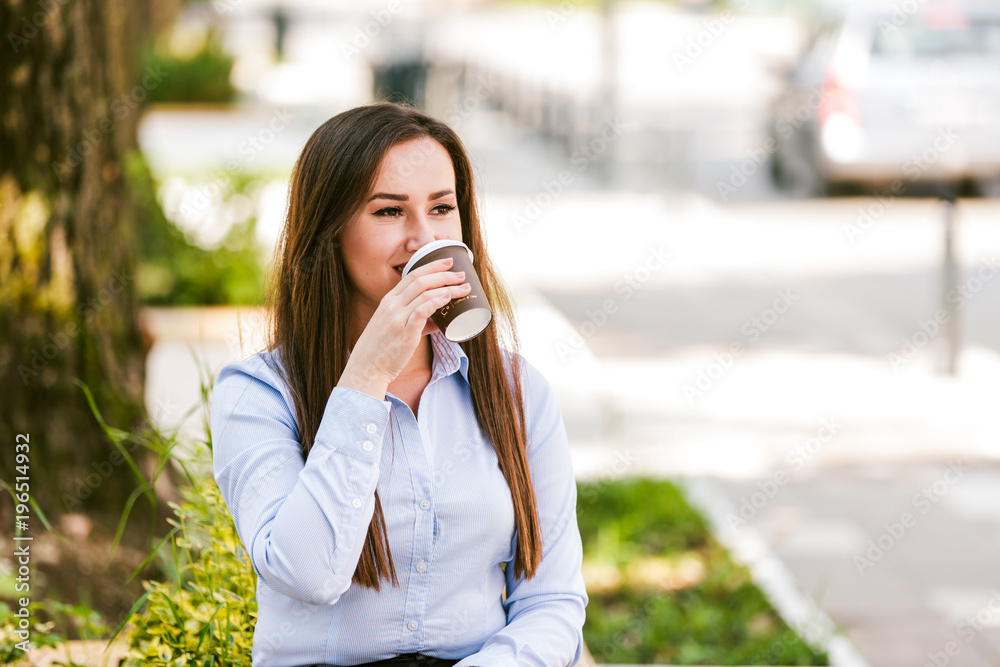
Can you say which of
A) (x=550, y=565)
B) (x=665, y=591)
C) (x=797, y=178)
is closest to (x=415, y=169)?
(x=550, y=565)

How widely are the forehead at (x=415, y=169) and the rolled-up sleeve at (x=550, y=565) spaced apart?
16.2 inches

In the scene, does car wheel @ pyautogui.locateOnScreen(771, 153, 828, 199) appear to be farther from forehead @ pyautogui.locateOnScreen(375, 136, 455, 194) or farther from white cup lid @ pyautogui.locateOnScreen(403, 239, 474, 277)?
white cup lid @ pyautogui.locateOnScreen(403, 239, 474, 277)

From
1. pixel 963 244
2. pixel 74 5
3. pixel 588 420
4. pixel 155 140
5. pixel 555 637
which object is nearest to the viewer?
pixel 555 637

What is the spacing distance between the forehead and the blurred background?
0.36 m

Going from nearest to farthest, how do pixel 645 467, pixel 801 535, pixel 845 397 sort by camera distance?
pixel 801 535, pixel 645 467, pixel 845 397

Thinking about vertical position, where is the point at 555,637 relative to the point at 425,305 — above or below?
below

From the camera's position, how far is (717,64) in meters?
29.5

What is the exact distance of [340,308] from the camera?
83.9 inches

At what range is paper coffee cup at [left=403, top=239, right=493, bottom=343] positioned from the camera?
192 cm

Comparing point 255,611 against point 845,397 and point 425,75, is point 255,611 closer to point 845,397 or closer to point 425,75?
point 845,397

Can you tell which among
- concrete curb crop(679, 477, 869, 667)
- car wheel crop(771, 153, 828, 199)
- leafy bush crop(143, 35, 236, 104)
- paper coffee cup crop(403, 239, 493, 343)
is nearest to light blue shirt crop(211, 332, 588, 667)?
paper coffee cup crop(403, 239, 493, 343)

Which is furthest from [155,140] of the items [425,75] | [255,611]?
[255,611]

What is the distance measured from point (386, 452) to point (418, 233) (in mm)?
395

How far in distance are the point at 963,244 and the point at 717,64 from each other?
2012 cm
